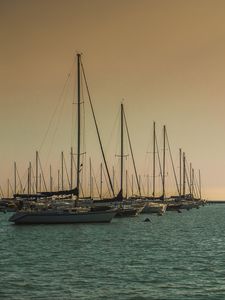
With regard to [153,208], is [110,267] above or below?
below

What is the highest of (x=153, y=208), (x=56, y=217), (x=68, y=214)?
(x=153, y=208)

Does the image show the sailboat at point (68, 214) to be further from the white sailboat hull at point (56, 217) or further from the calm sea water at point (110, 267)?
the calm sea water at point (110, 267)

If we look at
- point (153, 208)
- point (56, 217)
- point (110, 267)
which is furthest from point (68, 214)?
point (153, 208)

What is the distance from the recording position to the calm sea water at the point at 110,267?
90.9 feet

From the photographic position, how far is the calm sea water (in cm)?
2770

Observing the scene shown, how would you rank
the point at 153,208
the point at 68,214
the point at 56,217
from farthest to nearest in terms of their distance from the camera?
the point at 153,208
the point at 56,217
the point at 68,214

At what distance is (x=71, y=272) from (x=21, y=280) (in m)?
3.57

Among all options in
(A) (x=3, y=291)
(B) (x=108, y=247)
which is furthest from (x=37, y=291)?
(B) (x=108, y=247)

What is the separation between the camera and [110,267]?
35719mm

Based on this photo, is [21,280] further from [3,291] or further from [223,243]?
[223,243]

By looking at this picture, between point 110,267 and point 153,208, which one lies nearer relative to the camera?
point 110,267

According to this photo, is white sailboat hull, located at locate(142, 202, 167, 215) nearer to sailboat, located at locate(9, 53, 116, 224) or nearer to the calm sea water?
sailboat, located at locate(9, 53, 116, 224)

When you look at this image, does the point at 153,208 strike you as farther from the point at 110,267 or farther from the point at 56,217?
the point at 110,267

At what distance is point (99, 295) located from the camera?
88.2 feet
